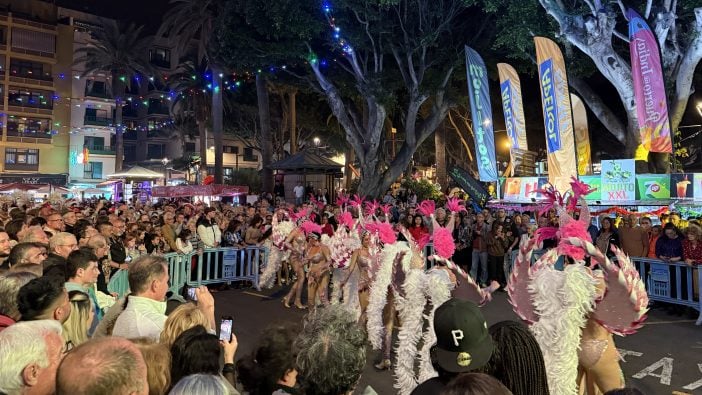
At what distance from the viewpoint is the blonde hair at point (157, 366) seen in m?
2.36

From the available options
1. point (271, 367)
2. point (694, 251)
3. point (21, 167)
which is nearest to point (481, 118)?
point (694, 251)

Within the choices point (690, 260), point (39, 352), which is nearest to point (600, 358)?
point (39, 352)

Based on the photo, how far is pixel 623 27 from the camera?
20.3 metres

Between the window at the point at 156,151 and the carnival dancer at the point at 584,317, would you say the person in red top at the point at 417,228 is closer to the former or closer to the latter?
the carnival dancer at the point at 584,317

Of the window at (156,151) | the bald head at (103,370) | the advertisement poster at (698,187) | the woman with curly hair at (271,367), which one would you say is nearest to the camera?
the bald head at (103,370)

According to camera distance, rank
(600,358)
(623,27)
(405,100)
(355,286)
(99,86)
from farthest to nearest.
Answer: (99,86)
(405,100)
(623,27)
(355,286)
(600,358)

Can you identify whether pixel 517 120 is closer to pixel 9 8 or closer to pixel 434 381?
pixel 434 381

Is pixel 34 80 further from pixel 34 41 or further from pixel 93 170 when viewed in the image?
pixel 93 170

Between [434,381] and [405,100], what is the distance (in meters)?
27.4

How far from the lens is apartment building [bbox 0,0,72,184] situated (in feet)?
137

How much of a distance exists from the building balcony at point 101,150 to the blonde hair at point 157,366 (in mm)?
48663

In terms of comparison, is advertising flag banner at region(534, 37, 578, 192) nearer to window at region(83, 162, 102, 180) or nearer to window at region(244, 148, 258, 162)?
window at region(83, 162, 102, 180)

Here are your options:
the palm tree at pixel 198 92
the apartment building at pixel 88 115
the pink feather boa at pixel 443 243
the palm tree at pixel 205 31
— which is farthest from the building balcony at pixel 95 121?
the pink feather boa at pixel 443 243

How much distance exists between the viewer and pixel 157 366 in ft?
7.86
